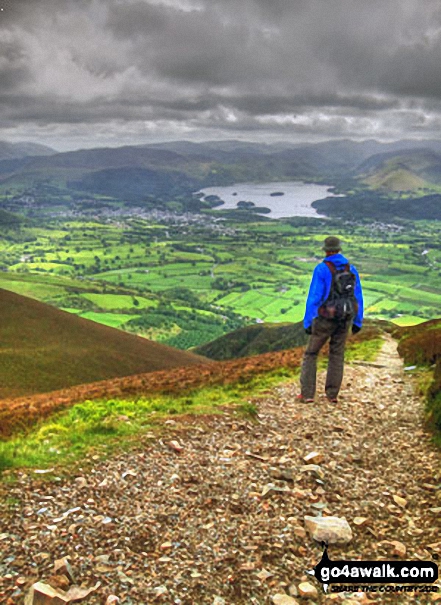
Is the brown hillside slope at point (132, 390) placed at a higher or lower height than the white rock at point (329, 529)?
lower

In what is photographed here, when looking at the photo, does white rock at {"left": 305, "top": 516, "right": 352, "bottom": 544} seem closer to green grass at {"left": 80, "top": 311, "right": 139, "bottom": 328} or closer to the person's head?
the person's head

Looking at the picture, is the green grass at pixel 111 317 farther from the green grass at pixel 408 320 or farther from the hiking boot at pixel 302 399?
the hiking boot at pixel 302 399

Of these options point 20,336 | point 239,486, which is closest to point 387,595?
point 239,486

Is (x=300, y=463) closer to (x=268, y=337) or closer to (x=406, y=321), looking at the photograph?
(x=268, y=337)

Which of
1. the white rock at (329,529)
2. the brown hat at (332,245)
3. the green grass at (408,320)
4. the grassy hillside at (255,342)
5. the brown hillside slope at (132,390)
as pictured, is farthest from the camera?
the green grass at (408,320)

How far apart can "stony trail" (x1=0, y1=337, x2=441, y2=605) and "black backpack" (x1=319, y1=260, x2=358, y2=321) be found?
2706mm

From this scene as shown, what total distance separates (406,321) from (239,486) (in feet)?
409

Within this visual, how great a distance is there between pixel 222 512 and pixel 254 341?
293 ft

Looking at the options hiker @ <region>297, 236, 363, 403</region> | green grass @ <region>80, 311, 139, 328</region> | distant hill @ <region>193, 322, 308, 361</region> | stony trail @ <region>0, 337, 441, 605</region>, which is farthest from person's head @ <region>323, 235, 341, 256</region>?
green grass @ <region>80, 311, 139, 328</region>

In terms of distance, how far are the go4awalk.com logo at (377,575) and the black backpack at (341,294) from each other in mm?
6553

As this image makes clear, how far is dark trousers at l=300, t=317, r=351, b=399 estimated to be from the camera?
12.0 metres

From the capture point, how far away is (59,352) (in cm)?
3988

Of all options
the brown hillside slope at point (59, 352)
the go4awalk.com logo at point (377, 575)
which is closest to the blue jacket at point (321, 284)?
the go4awalk.com logo at point (377, 575)

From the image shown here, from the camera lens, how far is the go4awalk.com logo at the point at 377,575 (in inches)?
211
